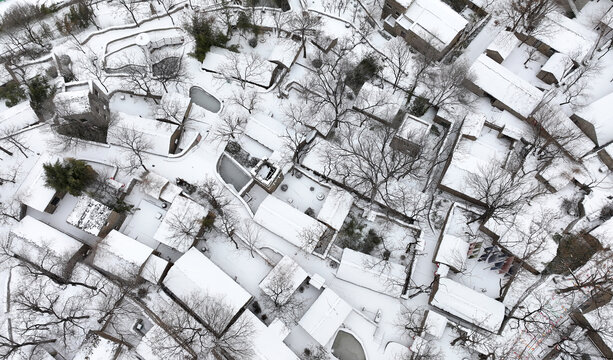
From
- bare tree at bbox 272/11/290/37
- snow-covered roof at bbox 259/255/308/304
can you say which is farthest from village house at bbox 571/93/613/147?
bare tree at bbox 272/11/290/37

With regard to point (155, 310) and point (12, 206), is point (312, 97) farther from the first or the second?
point (12, 206)

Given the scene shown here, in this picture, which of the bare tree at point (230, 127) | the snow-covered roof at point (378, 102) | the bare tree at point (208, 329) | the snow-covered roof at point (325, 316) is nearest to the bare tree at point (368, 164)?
the snow-covered roof at point (378, 102)

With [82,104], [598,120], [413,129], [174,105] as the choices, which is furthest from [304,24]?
[598,120]

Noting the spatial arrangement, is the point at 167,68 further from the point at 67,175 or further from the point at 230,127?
the point at 67,175

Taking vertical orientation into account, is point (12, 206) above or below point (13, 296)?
above

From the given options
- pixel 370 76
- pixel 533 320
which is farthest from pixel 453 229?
pixel 370 76

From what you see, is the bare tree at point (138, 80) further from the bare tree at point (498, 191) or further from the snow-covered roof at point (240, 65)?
the bare tree at point (498, 191)
